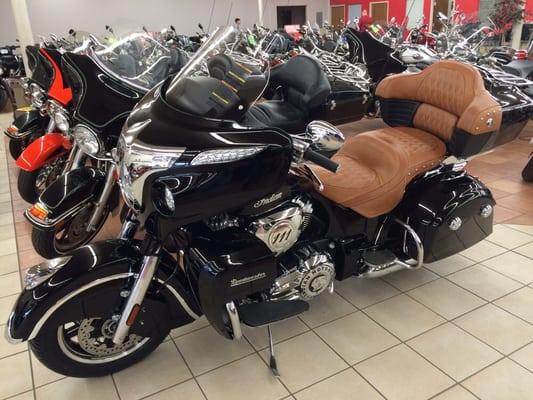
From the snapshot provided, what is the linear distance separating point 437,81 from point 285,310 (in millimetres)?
1327

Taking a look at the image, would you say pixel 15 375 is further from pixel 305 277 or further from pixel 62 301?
pixel 305 277

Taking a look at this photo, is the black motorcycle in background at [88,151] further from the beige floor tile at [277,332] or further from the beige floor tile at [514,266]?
the beige floor tile at [514,266]

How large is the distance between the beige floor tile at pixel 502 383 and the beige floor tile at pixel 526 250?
1016 millimetres

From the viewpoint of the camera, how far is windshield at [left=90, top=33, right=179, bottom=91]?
2.56m

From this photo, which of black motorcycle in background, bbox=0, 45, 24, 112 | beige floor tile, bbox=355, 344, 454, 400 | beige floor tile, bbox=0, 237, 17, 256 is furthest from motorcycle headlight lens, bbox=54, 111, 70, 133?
black motorcycle in background, bbox=0, 45, 24, 112

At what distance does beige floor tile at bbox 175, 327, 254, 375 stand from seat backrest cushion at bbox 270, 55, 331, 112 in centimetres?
175

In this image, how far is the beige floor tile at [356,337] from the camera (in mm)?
1912

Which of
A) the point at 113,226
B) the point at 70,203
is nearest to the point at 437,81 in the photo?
the point at 70,203

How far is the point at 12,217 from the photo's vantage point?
340 cm

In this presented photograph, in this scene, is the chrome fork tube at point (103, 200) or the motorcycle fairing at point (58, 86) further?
the motorcycle fairing at point (58, 86)

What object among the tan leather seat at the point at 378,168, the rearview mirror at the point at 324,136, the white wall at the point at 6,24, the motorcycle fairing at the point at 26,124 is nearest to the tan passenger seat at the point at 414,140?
the tan leather seat at the point at 378,168

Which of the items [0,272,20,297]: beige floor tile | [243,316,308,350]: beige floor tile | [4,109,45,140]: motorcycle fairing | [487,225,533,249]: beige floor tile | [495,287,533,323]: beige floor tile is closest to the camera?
[243,316,308,350]: beige floor tile

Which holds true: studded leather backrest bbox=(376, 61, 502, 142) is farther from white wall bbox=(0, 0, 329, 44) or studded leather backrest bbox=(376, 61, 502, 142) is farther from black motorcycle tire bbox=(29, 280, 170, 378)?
white wall bbox=(0, 0, 329, 44)

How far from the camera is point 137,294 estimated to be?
1560mm
